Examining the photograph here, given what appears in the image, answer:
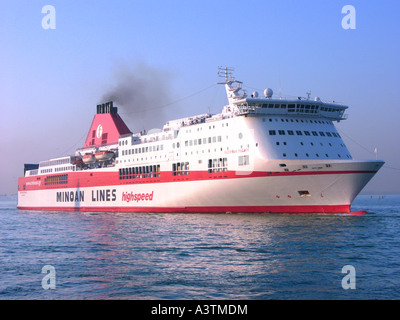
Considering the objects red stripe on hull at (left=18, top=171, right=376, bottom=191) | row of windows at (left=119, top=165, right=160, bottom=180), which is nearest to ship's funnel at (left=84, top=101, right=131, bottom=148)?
red stripe on hull at (left=18, top=171, right=376, bottom=191)

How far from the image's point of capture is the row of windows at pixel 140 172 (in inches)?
1791

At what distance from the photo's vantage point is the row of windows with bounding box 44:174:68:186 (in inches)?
2431

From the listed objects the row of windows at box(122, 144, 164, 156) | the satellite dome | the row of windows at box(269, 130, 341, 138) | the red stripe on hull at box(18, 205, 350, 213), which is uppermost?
the satellite dome

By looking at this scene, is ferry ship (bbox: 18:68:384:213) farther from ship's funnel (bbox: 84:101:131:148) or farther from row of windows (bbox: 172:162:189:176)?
ship's funnel (bbox: 84:101:131:148)

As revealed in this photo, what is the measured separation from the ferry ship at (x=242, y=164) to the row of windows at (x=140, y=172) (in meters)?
0.10

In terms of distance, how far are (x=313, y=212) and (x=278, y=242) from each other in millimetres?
12531

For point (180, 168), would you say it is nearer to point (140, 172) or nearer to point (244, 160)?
point (140, 172)

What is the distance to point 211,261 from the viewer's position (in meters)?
17.8

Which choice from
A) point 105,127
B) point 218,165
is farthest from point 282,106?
point 105,127

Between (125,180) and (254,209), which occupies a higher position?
(125,180)

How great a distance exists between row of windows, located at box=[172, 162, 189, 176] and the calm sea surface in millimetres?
12228

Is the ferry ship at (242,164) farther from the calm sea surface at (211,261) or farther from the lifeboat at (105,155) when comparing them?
the calm sea surface at (211,261)

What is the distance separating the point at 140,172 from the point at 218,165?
12222 mm

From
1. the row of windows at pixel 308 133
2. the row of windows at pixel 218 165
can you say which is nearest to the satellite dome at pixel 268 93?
the row of windows at pixel 308 133
